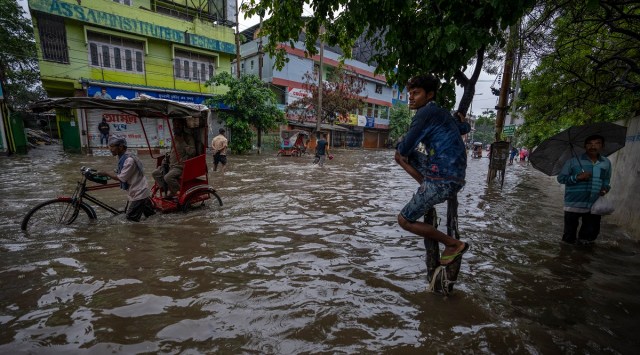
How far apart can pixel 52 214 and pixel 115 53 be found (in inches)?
717

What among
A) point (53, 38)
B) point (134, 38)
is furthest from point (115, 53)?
point (53, 38)

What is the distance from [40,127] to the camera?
37438 mm

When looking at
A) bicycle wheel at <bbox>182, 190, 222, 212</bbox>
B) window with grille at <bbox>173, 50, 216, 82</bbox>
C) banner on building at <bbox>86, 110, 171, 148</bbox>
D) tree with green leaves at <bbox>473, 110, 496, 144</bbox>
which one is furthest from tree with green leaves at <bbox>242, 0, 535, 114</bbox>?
tree with green leaves at <bbox>473, 110, 496, 144</bbox>

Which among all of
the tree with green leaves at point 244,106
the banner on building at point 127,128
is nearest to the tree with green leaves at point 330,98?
the tree with green leaves at point 244,106

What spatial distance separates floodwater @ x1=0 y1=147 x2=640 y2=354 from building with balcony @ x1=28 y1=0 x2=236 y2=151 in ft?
50.9

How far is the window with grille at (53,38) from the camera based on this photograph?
16.6 meters

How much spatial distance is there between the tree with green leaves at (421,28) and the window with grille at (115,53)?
19.1 metres

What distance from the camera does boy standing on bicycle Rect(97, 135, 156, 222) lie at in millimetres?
5230

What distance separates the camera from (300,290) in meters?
3.27

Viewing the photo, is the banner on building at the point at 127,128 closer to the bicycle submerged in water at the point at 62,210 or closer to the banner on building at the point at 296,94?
the banner on building at the point at 296,94

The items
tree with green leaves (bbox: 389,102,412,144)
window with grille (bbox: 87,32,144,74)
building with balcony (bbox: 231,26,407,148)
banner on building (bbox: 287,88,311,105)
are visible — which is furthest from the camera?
tree with green leaves (bbox: 389,102,412,144)

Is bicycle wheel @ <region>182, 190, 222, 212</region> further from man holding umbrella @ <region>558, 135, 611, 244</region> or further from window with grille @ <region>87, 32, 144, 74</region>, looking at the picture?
window with grille @ <region>87, 32, 144, 74</region>

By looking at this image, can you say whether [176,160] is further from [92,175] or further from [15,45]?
[15,45]

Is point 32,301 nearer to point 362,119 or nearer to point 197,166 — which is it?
point 197,166
